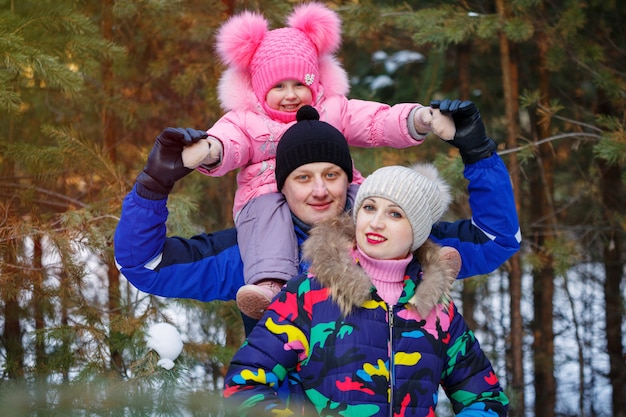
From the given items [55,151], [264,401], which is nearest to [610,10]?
[55,151]

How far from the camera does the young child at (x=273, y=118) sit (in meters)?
2.91

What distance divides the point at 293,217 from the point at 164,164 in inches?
23.1

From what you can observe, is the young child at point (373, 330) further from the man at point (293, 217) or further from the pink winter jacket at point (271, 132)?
the pink winter jacket at point (271, 132)

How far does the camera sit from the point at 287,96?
325 cm

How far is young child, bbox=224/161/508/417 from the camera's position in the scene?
7.95ft

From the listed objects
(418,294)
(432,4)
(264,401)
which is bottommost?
(264,401)

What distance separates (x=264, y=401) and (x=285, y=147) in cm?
111

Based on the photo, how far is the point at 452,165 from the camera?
471cm

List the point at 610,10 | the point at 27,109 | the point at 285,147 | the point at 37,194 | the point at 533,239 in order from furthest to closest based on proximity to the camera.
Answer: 1. the point at 533,239
2. the point at 610,10
3. the point at 27,109
4. the point at 37,194
5. the point at 285,147

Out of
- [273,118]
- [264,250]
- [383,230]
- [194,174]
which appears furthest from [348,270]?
[194,174]

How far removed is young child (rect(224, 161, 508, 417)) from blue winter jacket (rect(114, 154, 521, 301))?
0.39 metres

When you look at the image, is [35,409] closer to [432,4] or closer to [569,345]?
[432,4]

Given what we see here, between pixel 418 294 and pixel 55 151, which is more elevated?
pixel 55 151

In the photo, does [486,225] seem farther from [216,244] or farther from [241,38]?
[241,38]
